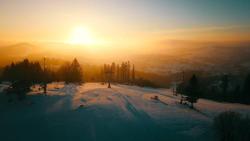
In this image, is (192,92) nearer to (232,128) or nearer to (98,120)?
(232,128)

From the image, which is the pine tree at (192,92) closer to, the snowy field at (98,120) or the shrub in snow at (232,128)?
the snowy field at (98,120)

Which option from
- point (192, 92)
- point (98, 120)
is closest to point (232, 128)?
point (192, 92)

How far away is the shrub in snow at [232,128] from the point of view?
136 ft

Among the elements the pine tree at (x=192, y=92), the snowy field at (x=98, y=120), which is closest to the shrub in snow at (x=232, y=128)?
the snowy field at (x=98, y=120)

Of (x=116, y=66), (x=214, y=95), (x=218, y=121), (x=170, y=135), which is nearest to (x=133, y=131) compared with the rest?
(x=170, y=135)

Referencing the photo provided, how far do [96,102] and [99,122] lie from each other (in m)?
12.6

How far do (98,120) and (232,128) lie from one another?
25.0 metres

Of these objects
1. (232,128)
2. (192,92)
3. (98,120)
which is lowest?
(98,120)

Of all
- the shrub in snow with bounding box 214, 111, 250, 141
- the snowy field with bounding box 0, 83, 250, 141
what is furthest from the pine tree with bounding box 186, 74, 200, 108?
the shrub in snow with bounding box 214, 111, 250, 141

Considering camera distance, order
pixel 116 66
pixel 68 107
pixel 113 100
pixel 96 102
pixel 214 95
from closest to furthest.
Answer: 1. pixel 68 107
2. pixel 96 102
3. pixel 113 100
4. pixel 214 95
5. pixel 116 66

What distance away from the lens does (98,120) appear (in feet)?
154

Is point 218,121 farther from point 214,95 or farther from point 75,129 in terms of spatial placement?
point 214,95

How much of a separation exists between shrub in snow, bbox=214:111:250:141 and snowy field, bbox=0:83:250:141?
1.99 metres

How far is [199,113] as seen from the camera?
5666 cm
